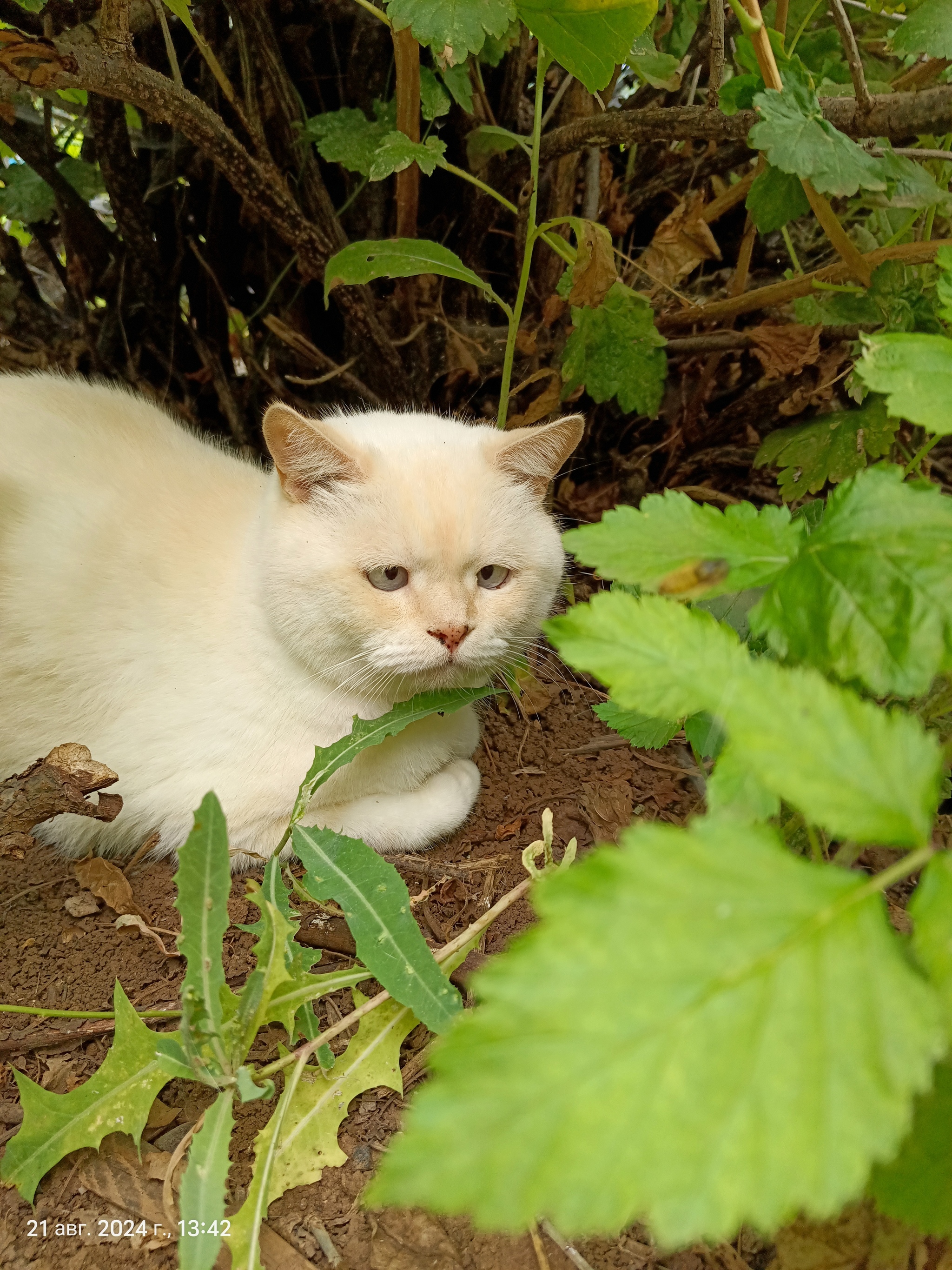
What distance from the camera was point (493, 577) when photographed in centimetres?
183

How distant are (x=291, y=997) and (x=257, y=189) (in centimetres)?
200

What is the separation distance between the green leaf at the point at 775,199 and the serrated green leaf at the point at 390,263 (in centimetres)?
69

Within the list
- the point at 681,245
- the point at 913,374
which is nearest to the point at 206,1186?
the point at 913,374

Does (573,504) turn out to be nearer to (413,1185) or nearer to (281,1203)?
(281,1203)

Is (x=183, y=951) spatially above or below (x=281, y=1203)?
above

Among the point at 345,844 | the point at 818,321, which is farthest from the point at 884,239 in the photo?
the point at 345,844

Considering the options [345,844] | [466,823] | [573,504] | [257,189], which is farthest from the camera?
[573,504]

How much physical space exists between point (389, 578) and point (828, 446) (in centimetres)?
137

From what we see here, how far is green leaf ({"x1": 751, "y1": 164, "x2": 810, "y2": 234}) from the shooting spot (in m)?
2.01

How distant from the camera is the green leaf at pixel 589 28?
5.33 ft

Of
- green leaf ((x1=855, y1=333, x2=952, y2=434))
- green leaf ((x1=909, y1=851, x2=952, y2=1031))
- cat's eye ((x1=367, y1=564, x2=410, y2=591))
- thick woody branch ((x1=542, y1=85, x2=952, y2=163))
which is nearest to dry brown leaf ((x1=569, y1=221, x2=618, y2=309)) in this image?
thick woody branch ((x1=542, y1=85, x2=952, y2=163))

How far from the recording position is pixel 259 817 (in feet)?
6.09

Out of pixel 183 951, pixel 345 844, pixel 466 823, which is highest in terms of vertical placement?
pixel 183 951

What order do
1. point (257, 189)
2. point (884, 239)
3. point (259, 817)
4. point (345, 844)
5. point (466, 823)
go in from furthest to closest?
1. point (884, 239)
2. point (257, 189)
3. point (466, 823)
4. point (259, 817)
5. point (345, 844)
